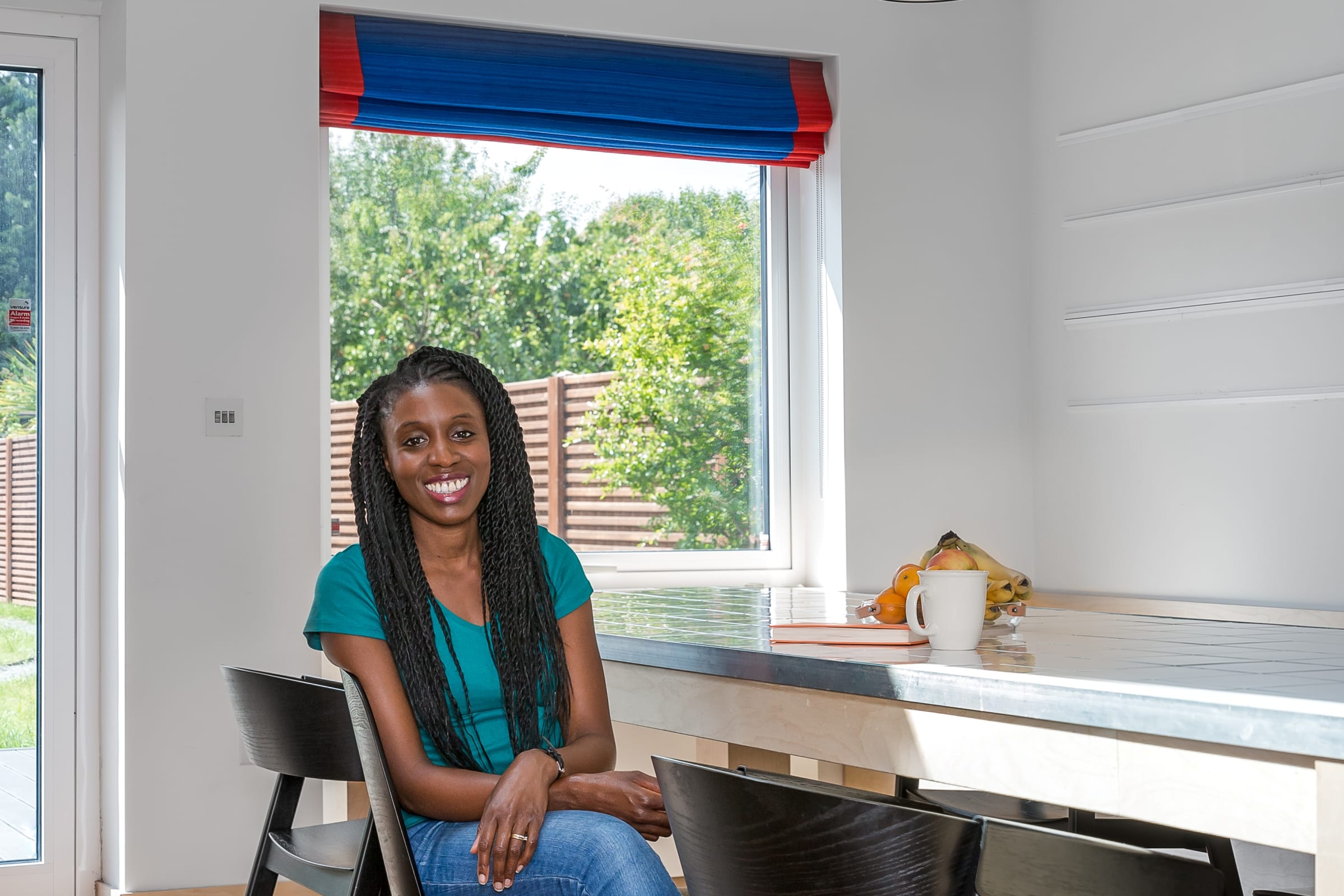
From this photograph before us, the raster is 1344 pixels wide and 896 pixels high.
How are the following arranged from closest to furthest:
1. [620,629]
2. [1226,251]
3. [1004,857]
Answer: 1. [1004,857]
2. [620,629]
3. [1226,251]

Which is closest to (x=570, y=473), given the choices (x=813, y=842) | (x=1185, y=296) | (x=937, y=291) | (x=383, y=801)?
(x=937, y=291)

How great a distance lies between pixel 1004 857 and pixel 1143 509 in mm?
2763

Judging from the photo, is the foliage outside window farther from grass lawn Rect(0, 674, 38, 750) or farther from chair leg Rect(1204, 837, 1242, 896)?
chair leg Rect(1204, 837, 1242, 896)

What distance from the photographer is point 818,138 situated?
3828 mm

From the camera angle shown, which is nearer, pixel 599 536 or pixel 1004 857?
pixel 1004 857

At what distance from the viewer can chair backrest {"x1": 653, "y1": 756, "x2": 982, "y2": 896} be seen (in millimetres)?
965

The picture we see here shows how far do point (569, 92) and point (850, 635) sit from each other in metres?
2.22

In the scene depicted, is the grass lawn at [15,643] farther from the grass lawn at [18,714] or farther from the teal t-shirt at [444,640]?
the teal t-shirt at [444,640]

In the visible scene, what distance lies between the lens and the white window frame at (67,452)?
3.26 metres

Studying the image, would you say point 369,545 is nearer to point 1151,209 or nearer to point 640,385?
point 640,385

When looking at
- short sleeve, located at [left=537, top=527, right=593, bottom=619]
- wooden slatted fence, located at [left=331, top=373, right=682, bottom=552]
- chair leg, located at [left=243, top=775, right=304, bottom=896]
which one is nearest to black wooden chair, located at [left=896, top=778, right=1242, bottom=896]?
short sleeve, located at [left=537, top=527, right=593, bottom=619]

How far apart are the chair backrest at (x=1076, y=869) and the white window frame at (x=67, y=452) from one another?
2740 millimetres

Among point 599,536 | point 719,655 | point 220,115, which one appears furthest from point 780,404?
point 719,655

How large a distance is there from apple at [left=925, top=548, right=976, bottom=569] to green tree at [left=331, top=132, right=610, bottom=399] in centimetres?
207
